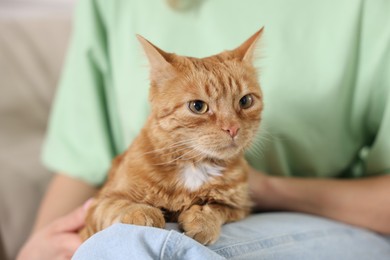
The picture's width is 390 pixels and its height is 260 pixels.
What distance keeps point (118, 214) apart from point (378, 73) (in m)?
0.70

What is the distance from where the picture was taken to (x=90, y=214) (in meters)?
0.98

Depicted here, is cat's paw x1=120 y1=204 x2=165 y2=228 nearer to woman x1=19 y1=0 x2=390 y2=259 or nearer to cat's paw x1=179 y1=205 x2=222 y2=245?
cat's paw x1=179 y1=205 x2=222 y2=245

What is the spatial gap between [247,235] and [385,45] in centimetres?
55

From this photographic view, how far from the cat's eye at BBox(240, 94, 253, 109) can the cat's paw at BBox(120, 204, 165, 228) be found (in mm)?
243

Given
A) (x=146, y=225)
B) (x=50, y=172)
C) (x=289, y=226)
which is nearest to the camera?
(x=146, y=225)

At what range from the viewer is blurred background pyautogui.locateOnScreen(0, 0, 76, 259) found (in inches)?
57.4

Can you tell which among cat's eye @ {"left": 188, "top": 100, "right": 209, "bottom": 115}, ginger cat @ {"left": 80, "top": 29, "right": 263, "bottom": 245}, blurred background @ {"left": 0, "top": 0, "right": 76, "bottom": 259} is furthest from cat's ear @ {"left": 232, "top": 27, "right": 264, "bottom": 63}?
blurred background @ {"left": 0, "top": 0, "right": 76, "bottom": 259}

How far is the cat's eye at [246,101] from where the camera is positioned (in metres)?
0.89

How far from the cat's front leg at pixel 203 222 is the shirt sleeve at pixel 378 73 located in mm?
481

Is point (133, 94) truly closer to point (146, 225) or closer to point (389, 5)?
point (146, 225)

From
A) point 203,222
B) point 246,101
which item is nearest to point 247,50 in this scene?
point 246,101

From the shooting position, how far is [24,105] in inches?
69.7

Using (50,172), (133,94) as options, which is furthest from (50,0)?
(133,94)

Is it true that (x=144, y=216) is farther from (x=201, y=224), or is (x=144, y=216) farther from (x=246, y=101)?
(x=246, y=101)
